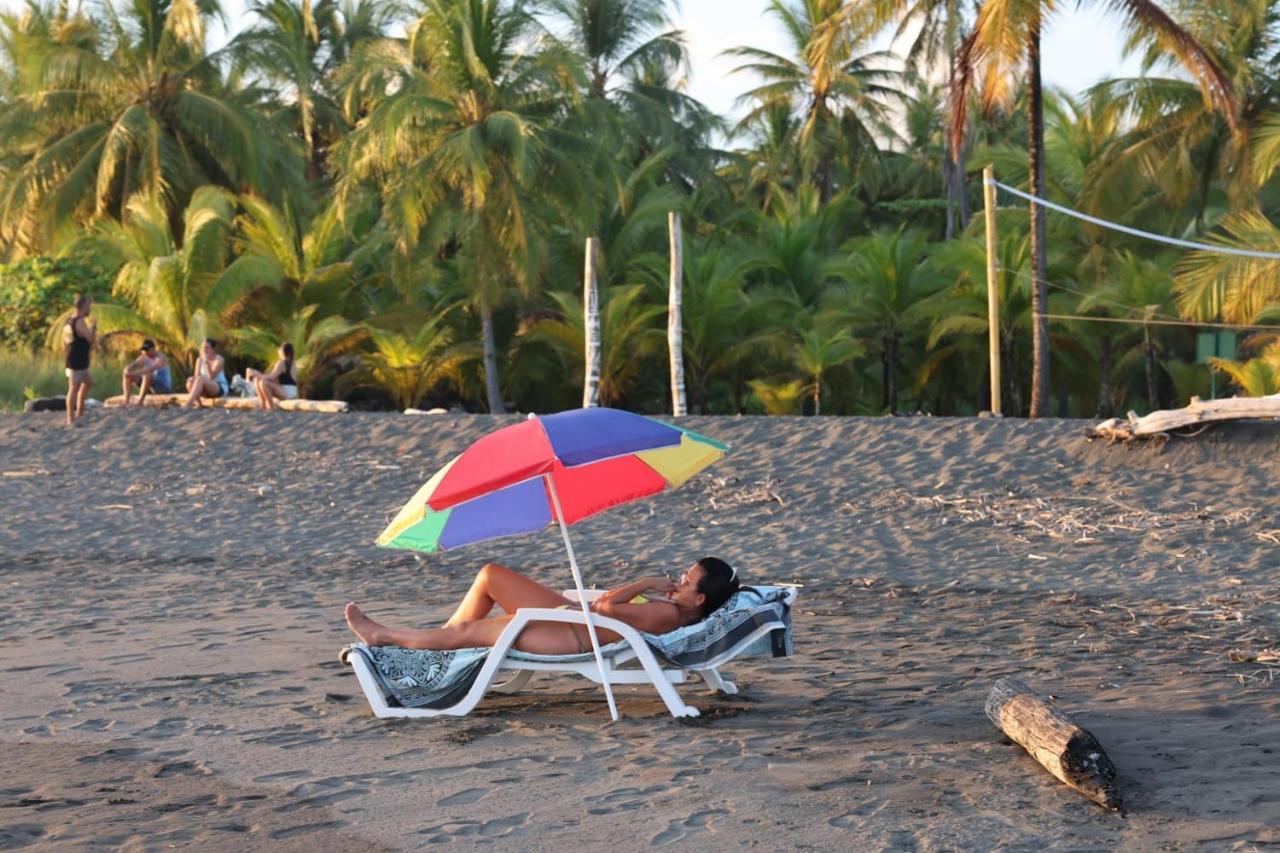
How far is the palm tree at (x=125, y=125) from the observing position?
24625 mm

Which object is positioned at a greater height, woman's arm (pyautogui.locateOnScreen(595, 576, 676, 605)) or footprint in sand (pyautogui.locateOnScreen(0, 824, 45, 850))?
woman's arm (pyautogui.locateOnScreen(595, 576, 676, 605))

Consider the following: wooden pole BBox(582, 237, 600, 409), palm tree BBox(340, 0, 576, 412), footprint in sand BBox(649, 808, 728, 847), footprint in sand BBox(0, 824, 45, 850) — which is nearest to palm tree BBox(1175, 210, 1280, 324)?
wooden pole BBox(582, 237, 600, 409)

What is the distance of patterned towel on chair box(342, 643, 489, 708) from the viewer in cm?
607

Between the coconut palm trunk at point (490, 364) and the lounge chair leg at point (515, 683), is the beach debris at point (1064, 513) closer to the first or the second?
the lounge chair leg at point (515, 683)

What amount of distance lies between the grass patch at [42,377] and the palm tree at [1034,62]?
12409 millimetres

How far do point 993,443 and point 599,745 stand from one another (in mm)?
8176

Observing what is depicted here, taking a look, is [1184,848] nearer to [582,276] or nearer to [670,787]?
[670,787]

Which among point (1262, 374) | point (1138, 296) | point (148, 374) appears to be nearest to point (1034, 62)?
point (1262, 374)

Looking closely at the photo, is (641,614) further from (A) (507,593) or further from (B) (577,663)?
(A) (507,593)

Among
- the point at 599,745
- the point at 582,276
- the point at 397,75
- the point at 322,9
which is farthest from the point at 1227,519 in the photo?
the point at 322,9

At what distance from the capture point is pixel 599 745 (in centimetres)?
563

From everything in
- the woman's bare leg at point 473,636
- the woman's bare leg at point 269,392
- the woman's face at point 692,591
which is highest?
the woman's bare leg at point 269,392

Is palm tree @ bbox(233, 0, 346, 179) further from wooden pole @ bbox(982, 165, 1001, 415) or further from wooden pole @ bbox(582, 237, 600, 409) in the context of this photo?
wooden pole @ bbox(982, 165, 1001, 415)

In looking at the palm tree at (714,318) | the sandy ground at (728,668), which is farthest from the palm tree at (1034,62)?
Answer: the palm tree at (714,318)
